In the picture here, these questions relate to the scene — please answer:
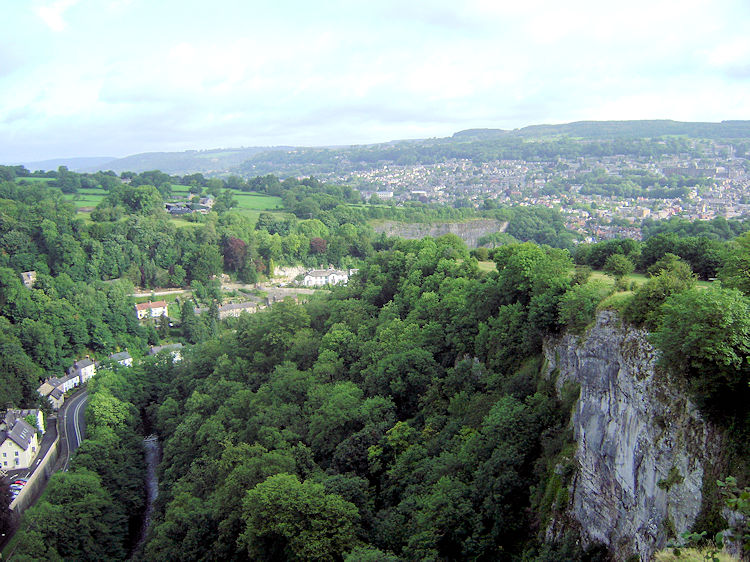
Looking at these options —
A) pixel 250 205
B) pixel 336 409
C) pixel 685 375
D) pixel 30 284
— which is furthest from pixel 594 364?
pixel 250 205

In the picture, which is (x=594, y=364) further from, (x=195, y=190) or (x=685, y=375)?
(x=195, y=190)

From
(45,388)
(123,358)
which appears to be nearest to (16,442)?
(45,388)

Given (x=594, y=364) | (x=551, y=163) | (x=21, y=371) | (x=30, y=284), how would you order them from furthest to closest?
(x=551, y=163) < (x=30, y=284) < (x=21, y=371) < (x=594, y=364)

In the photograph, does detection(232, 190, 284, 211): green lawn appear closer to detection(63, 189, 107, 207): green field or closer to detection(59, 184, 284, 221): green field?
detection(59, 184, 284, 221): green field

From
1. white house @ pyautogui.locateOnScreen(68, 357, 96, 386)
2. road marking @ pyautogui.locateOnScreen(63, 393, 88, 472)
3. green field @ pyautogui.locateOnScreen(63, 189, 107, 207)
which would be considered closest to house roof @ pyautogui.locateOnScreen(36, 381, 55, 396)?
road marking @ pyautogui.locateOnScreen(63, 393, 88, 472)

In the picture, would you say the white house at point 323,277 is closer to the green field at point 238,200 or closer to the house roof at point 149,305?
the house roof at point 149,305

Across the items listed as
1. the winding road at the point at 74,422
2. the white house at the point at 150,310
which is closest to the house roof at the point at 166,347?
the white house at the point at 150,310
